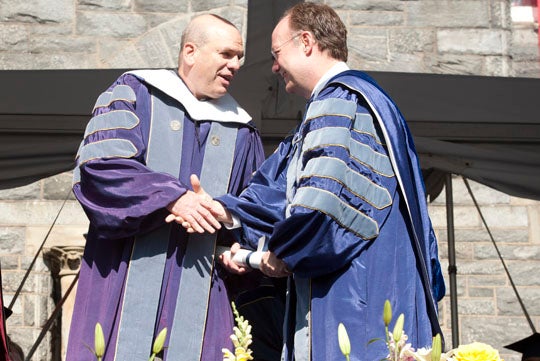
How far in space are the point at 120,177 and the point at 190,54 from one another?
632 millimetres

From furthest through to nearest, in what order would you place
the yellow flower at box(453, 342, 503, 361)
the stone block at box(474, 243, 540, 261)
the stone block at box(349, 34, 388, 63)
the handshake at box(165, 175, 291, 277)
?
the stone block at box(349, 34, 388, 63) → the stone block at box(474, 243, 540, 261) → the handshake at box(165, 175, 291, 277) → the yellow flower at box(453, 342, 503, 361)

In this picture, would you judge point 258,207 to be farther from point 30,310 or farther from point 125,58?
point 125,58

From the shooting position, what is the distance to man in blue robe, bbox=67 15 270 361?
422cm

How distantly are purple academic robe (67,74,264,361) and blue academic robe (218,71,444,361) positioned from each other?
371mm

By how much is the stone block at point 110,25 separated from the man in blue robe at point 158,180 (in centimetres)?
456

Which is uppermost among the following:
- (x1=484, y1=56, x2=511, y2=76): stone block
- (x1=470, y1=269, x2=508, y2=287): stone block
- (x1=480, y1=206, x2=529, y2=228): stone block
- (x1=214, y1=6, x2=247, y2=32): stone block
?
(x1=214, y1=6, x2=247, y2=32): stone block

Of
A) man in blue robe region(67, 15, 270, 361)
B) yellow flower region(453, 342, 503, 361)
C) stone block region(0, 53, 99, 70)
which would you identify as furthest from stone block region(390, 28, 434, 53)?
yellow flower region(453, 342, 503, 361)

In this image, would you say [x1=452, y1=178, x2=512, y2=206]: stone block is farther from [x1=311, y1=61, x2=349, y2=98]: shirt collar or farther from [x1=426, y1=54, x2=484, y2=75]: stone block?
[x1=311, y1=61, x2=349, y2=98]: shirt collar

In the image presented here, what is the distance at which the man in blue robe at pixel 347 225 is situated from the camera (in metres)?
3.88

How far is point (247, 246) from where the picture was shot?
431cm

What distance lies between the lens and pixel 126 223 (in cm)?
418

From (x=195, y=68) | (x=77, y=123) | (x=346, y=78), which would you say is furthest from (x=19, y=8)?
(x=346, y=78)

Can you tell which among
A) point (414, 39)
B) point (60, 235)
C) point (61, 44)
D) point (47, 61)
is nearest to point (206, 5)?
point (61, 44)

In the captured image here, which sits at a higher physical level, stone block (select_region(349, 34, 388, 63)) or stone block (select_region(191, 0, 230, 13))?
stone block (select_region(191, 0, 230, 13))
